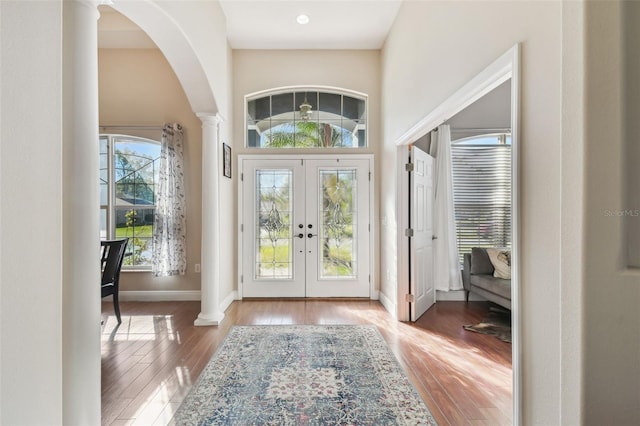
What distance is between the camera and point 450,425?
72.4 inches

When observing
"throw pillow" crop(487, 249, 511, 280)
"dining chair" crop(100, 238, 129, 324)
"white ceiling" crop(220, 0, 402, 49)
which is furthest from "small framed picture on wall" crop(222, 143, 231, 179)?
"throw pillow" crop(487, 249, 511, 280)

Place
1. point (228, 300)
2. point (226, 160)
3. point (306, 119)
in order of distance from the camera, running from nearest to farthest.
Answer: point (226, 160), point (228, 300), point (306, 119)

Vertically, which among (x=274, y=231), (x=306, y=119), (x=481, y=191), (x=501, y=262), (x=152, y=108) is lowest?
(x=501, y=262)

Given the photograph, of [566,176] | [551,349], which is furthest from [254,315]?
[566,176]

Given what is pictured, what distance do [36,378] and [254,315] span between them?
9.22ft

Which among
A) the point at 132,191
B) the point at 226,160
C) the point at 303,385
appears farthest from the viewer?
the point at 132,191

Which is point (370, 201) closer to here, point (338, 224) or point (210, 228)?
point (338, 224)

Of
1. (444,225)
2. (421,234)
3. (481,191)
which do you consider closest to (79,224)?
(421,234)

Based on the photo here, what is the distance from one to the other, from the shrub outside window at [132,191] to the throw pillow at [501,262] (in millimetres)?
4627

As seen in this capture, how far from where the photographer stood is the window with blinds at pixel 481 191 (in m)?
4.54

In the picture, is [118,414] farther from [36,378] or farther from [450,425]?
[450,425]

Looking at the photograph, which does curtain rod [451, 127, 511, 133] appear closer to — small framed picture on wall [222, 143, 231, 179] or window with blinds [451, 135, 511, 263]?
window with blinds [451, 135, 511, 263]

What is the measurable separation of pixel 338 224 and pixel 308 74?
2201 mm

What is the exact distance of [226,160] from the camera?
→ 4074 millimetres
